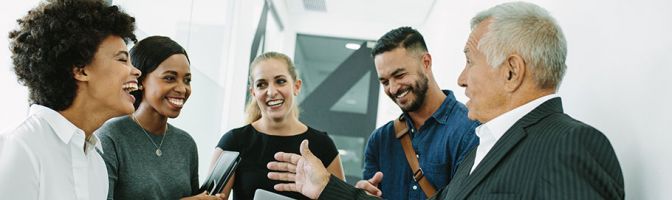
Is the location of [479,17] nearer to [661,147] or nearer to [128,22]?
[661,147]

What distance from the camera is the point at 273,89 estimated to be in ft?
8.80

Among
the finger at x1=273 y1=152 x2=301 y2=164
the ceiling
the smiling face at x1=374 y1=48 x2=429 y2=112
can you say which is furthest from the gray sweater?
the ceiling

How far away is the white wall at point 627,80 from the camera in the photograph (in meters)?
1.22

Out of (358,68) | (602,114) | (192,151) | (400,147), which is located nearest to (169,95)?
(192,151)

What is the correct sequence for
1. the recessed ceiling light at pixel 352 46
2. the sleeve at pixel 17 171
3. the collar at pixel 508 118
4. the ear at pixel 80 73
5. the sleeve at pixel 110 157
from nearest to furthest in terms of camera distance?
the sleeve at pixel 17 171 < the collar at pixel 508 118 < the ear at pixel 80 73 < the sleeve at pixel 110 157 < the recessed ceiling light at pixel 352 46

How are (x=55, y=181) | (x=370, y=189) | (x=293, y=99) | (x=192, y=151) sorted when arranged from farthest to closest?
(x=293, y=99), (x=192, y=151), (x=370, y=189), (x=55, y=181)

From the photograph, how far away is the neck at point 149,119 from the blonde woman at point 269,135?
475 mm

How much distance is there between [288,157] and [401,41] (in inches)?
36.8

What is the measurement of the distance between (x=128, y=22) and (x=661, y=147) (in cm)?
147

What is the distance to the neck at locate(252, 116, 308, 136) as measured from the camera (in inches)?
103

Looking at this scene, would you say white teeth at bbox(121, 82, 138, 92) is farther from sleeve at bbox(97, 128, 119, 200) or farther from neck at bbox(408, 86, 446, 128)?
neck at bbox(408, 86, 446, 128)

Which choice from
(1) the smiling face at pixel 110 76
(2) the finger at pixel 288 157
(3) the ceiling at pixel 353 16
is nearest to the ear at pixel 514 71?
(2) the finger at pixel 288 157

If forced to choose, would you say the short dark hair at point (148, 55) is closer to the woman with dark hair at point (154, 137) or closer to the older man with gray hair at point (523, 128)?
the woman with dark hair at point (154, 137)

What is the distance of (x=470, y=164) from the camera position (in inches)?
61.1
